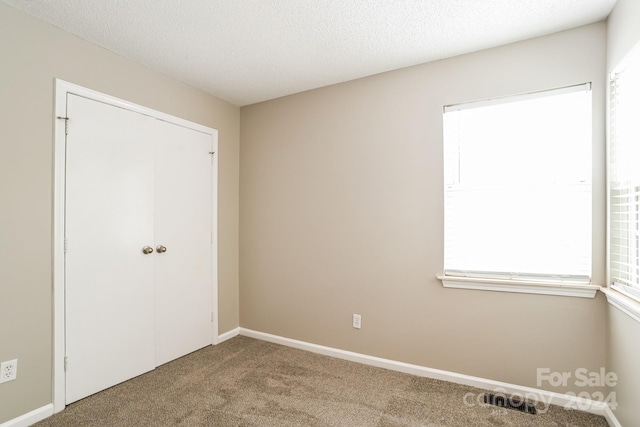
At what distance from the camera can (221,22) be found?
2.05 meters

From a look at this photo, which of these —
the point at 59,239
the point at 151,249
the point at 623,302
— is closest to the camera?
the point at 623,302

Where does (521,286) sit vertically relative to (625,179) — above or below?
below

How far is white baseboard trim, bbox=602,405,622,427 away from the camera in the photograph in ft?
6.00

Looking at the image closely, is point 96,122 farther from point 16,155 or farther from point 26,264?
point 26,264

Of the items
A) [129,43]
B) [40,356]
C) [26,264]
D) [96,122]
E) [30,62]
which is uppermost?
[129,43]

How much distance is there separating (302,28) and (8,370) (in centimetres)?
280

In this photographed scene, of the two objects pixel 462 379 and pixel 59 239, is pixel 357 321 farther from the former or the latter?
pixel 59 239

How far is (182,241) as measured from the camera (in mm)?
2951

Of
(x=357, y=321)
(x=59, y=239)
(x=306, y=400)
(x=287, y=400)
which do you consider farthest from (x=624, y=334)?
(x=59, y=239)

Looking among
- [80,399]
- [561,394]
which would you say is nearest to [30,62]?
[80,399]

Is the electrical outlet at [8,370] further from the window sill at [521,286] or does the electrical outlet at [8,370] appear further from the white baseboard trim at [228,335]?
the window sill at [521,286]

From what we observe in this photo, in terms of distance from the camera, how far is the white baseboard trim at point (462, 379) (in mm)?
2051

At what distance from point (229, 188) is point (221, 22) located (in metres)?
1.75

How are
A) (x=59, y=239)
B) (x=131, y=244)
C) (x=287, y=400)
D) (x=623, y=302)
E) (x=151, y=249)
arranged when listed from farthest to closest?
(x=151, y=249), (x=131, y=244), (x=287, y=400), (x=59, y=239), (x=623, y=302)
